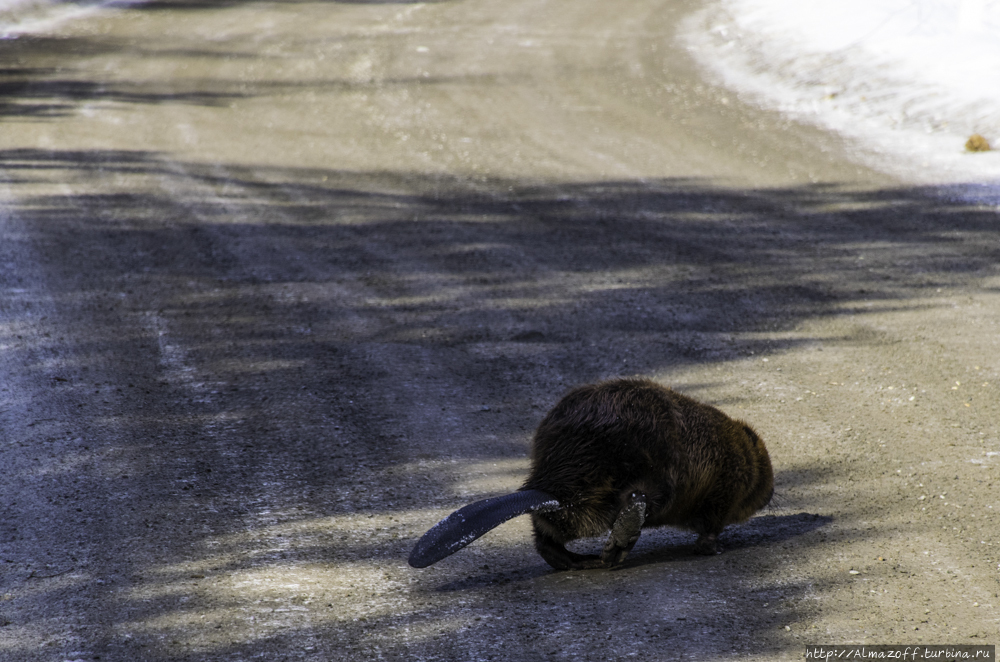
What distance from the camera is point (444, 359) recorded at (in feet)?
22.0

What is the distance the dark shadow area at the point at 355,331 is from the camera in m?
4.43

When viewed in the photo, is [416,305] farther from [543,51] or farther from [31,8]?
[31,8]

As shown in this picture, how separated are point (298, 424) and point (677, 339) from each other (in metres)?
2.92

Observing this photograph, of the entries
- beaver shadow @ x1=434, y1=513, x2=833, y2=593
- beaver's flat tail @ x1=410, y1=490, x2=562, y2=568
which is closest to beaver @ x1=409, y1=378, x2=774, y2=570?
beaver's flat tail @ x1=410, y1=490, x2=562, y2=568

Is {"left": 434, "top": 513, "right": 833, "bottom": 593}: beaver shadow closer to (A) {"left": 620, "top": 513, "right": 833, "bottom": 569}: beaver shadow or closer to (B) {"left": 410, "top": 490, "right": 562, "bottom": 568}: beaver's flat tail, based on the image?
(A) {"left": 620, "top": 513, "right": 833, "bottom": 569}: beaver shadow

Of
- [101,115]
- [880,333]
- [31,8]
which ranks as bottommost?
[880,333]

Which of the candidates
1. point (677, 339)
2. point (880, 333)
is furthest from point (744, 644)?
point (880, 333)

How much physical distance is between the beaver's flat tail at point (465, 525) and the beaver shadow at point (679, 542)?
1.62 feet

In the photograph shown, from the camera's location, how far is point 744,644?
365cm

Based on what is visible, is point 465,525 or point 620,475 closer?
point 465,525

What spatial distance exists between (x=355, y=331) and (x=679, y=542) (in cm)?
329

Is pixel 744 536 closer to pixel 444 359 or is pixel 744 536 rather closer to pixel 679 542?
pixel 679 542

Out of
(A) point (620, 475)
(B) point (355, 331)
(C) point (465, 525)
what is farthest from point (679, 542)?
(B) point (355, 331)

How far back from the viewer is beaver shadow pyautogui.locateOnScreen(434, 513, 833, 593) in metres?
4.25
